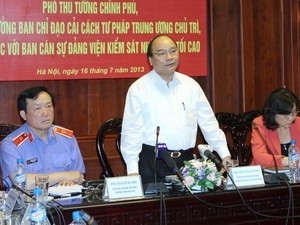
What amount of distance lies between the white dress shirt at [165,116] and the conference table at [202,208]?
0.60 meters

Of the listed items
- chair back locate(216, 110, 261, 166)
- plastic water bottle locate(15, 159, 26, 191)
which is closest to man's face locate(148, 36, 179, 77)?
plastic water bottle locate(15, 159, 26, 191)

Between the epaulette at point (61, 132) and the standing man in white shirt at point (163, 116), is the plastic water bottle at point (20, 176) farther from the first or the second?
the standing man in white shirt at point (163, 116)

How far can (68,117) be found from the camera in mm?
4969

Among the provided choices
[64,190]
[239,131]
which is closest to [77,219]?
[64,190]

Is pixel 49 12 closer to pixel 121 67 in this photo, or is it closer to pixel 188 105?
pixel 121 67

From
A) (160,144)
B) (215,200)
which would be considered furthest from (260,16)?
(215,200)

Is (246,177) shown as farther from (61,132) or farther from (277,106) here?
(61,132)

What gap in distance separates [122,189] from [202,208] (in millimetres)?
434

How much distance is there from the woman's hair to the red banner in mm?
1214

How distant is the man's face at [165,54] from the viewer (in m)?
Result: 3.79

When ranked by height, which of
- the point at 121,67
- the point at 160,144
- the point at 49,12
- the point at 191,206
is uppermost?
the point at 49,12

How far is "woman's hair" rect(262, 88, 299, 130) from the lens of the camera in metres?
4.00

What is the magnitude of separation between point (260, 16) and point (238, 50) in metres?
0.38

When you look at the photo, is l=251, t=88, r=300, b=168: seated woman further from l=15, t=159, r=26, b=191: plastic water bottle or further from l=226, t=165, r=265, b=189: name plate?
l=15, t=159, r=26, b=191: plastic water bottle
